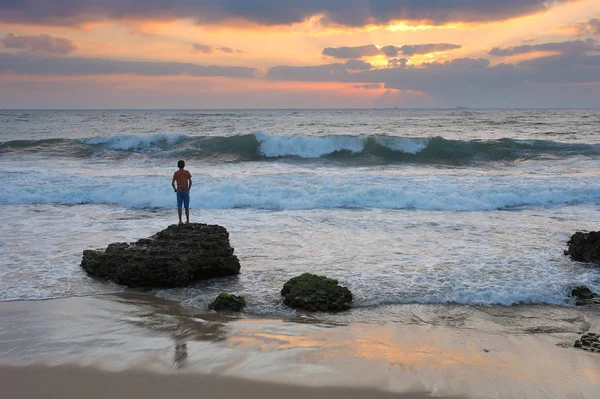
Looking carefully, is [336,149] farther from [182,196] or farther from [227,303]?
[227,303]

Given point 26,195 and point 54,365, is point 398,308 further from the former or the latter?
point 26,195

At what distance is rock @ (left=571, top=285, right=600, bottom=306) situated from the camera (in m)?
7.08

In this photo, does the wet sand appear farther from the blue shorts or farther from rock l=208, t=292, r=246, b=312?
the blue shorts

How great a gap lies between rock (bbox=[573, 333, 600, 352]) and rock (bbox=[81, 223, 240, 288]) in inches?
194

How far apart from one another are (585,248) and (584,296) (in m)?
1.94

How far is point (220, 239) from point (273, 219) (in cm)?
443

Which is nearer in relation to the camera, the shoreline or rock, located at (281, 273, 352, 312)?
the shoreline

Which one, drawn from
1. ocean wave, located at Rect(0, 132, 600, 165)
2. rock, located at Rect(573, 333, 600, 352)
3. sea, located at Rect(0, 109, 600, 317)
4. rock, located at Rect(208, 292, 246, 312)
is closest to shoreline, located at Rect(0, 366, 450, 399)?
rock, located at Rect(208, 292, 246, 312)

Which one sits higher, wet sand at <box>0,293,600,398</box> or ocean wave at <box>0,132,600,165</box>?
ocean wave at <box>0,132,600,165</box>

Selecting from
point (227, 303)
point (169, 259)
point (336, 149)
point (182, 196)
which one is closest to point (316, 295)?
point (227, 303)

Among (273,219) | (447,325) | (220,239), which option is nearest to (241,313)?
(220,239)

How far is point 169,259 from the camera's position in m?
7.89

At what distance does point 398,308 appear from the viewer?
6.87 m

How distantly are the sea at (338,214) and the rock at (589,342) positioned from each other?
1.37 m
